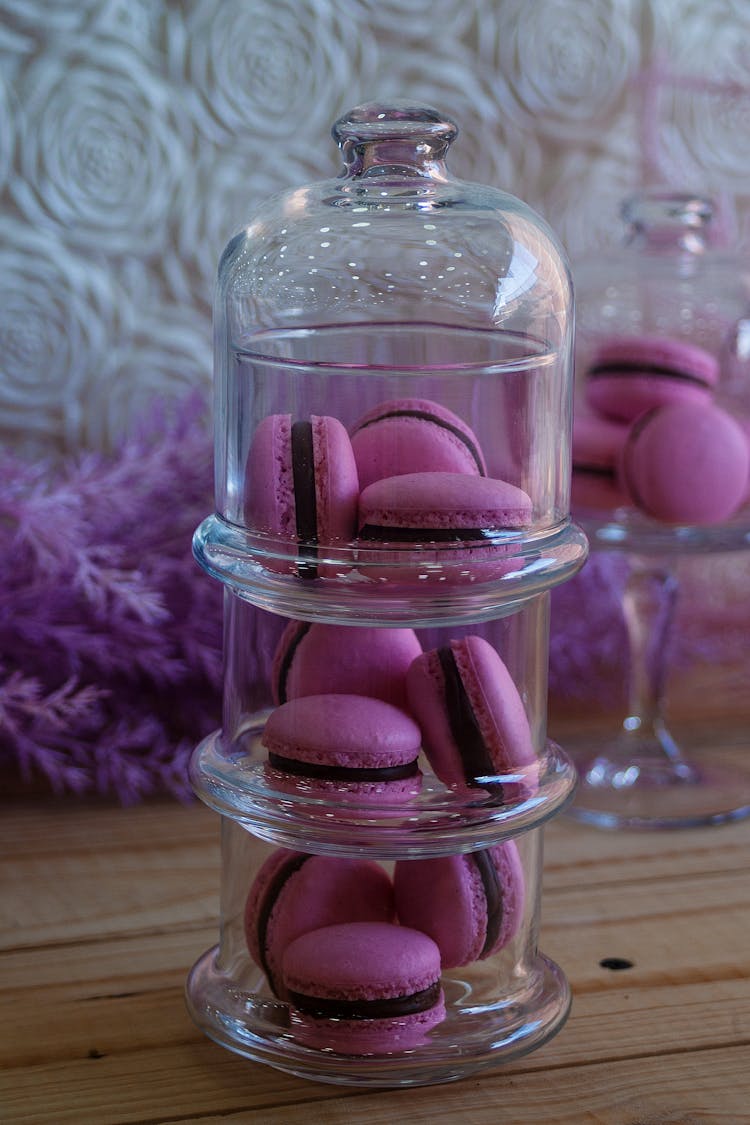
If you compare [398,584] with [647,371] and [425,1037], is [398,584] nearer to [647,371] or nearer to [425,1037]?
[425,1037]

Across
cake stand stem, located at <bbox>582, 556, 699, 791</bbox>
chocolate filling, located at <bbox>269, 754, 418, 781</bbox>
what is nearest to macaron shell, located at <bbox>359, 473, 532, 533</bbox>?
chocolate filling, located at <bbox>269, 754, 418, 781</bbox>

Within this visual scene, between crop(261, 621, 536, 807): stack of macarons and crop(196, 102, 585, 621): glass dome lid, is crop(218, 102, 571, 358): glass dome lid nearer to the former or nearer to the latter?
crop(196, 102, 585, 621): glass dome lid

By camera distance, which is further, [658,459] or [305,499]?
[658,459]

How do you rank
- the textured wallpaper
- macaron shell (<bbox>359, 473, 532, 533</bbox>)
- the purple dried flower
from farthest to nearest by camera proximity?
the textured wallpaper < the purple dried flower < macaron shell (<bbox>359, 473, 532, 533</bbox>)

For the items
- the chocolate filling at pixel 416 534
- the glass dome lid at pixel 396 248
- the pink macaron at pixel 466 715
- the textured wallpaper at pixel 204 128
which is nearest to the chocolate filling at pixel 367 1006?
the pink macaron at pixel 466 715

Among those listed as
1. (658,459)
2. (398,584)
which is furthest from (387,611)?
(658,459)

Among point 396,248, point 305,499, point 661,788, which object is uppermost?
point 396,248
